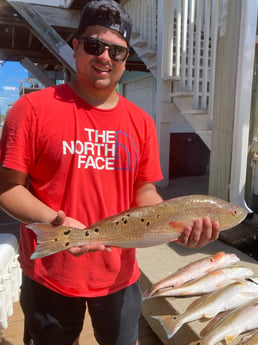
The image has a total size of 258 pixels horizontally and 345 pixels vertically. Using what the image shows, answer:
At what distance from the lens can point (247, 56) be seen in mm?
4078

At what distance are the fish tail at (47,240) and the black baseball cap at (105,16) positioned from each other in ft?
3.39

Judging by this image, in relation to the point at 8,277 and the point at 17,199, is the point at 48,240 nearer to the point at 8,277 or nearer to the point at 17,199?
the point at 17,199

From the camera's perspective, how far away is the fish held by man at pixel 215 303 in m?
2.38

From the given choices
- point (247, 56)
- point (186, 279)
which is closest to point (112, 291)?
point (186, 279)

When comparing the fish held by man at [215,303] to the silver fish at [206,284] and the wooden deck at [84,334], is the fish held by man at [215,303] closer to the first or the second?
the silver fish at [206,284]

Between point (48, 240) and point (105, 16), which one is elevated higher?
point (105, 16)

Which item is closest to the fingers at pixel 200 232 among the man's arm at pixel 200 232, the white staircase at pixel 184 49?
the man's arm at pixel 200 232

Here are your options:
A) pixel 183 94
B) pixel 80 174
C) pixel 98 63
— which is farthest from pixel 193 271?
pixel 183 94

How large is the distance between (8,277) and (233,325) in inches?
78.6

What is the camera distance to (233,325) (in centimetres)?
227

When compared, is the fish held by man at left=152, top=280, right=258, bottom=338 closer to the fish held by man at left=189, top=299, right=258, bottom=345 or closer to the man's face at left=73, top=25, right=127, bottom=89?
the fish held by man at left=189, top=299, right=258, bottom=345

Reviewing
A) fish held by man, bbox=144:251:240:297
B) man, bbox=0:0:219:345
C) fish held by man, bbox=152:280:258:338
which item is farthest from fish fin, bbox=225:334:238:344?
man, bbox=0:0:219:345

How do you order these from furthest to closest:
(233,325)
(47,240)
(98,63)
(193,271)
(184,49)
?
1. (184,49)
2. (193,271)
3. (233,325)
4. (98,63)
5. (47,240)

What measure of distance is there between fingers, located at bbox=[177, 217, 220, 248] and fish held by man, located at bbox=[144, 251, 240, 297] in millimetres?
1367
